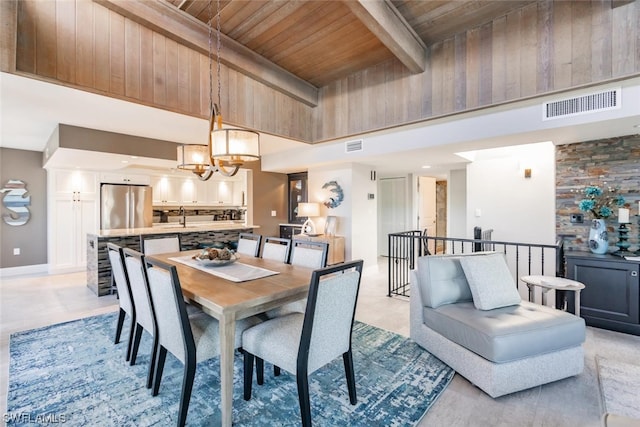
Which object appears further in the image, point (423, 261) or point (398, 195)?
point (398, 195)

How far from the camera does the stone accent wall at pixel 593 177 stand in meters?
3.32

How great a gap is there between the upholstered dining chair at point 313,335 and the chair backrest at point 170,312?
0.37 metres

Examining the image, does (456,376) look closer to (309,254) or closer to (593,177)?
(309,254)

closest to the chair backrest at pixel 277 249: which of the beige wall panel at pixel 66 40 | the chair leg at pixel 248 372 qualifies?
the chair leg at pixel 248 372

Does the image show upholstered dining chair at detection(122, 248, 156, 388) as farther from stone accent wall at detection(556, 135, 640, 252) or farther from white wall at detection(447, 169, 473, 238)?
white wall at detection(447, 169, 473, 238)

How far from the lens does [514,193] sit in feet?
15.0

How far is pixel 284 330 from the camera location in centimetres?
187

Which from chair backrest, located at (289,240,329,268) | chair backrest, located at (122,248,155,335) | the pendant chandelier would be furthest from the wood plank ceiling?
chair backrest, located at (122,248,155,335)

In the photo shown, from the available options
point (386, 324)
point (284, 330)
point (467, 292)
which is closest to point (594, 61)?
point (467, 292)

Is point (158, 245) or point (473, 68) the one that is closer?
point (473, 68)

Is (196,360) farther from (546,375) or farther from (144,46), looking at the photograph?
(144,46)

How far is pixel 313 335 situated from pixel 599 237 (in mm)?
3504

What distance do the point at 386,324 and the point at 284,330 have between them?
1720mm

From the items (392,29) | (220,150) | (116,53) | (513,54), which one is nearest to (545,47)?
(513,54)
